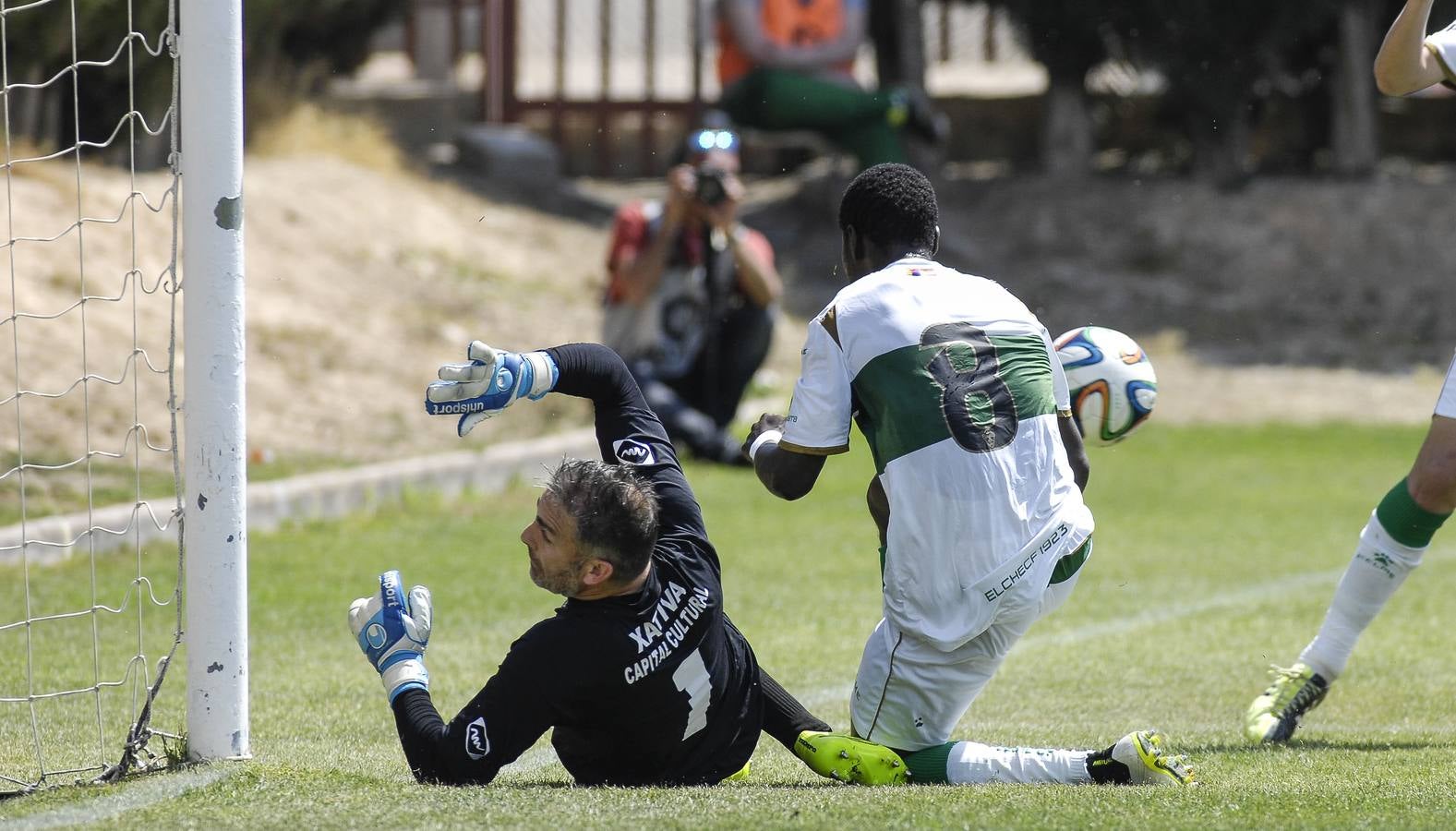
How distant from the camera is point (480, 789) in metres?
4.17

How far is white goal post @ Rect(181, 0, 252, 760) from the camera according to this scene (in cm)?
437

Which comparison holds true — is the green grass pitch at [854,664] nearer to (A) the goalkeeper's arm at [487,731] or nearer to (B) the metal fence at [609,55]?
(A) the goalkeeper's arm at [487,731]

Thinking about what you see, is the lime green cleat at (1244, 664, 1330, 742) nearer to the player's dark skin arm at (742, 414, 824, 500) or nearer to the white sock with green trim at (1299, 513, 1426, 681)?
the white sock with green trim at (1299, 513, 1426, 681)

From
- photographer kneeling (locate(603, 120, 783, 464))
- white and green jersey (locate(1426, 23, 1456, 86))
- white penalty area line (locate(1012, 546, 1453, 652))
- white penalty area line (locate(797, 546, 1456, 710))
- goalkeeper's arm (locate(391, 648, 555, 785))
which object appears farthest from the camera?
photographer kneeling (locate(603, 120, 783, 464))

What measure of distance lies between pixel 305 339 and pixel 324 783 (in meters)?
8.85

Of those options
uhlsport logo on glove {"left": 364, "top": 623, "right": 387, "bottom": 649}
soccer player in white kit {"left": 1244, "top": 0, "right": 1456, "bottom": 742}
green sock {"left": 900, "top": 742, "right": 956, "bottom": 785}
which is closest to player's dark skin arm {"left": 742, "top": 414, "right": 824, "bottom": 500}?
green sock {"left": 900, "top": 742, "right": 956, "bottom": 785}

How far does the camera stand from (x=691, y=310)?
38.1ft

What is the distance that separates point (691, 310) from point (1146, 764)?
25.0ft

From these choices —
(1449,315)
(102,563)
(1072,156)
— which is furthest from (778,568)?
(1072,156)

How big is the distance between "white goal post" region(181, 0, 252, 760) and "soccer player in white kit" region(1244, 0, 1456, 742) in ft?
9.98

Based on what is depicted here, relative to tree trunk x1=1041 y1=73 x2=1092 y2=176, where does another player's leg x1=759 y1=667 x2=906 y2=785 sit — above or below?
above

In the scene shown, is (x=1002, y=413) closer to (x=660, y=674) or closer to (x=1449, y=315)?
(x=660, y=674)

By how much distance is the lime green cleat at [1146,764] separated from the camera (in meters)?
4.28

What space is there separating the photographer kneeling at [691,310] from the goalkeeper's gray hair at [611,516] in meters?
6.94
